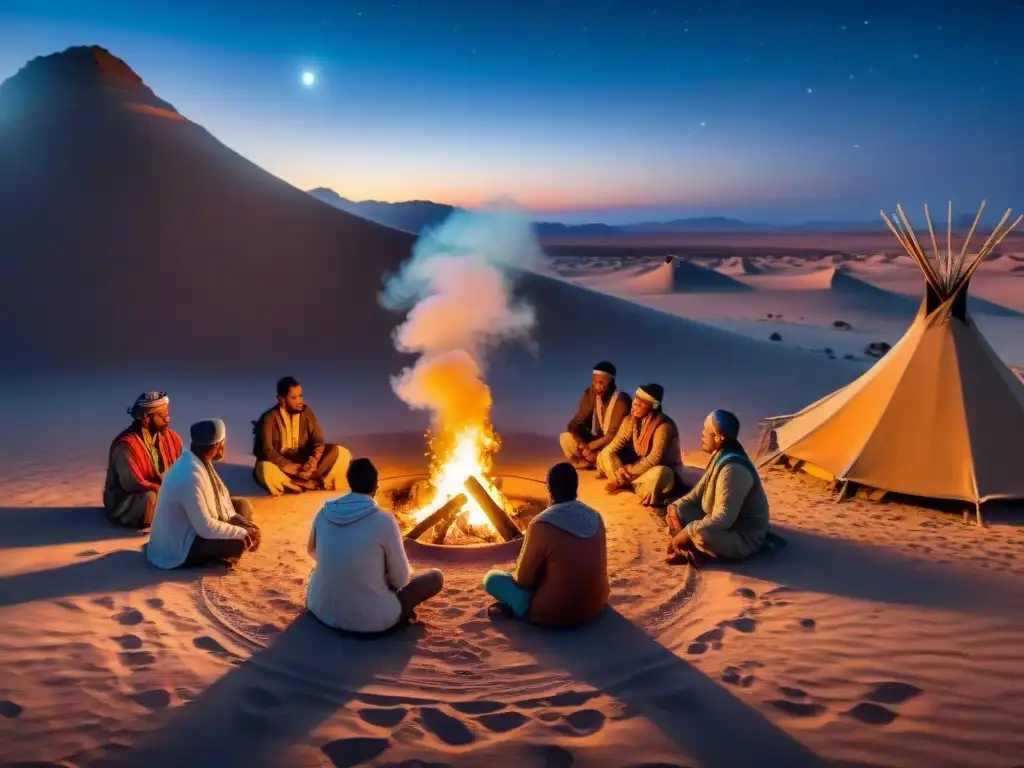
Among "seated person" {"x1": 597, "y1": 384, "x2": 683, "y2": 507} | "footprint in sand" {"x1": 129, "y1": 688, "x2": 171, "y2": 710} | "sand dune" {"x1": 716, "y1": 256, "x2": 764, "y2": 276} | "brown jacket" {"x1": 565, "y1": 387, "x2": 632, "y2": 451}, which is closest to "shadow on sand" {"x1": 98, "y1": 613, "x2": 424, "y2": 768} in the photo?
"footprint in sand" {"x1": 129, "y1": 688, "x2": 171, "y2": 710}

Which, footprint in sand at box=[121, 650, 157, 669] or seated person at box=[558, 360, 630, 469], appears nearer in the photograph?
footprint in sand at box=[121, 650, 157, 669]

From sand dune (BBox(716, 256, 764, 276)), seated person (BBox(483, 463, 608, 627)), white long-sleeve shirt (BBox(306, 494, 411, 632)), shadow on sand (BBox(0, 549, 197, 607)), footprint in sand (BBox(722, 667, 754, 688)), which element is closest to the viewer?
footprint in sand (BBox(722, 667, 754, 688))

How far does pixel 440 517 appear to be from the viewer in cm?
594

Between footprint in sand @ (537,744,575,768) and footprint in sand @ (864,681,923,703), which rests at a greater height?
footprint in sand @ (864,681,923,703)

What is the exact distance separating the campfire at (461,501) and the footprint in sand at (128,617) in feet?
6.54

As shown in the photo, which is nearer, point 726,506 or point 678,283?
point 726,506

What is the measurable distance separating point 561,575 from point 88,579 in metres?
3.17

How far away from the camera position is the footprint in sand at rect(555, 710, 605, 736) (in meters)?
3.37

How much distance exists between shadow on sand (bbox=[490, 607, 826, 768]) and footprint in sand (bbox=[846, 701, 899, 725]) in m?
0.39

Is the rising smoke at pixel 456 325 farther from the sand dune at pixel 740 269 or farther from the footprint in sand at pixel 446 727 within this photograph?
the sand dune at pixel 740 269

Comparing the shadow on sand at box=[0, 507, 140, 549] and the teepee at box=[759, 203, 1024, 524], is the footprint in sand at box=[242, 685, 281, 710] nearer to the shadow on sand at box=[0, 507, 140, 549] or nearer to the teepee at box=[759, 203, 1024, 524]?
the shadow on sand at box=[0, 507, 140, 549]

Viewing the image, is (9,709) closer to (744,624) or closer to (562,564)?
(562,564)

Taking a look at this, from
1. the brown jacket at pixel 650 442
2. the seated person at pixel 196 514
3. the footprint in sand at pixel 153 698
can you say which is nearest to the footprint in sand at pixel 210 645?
the footprint in sand at pixel 153 698

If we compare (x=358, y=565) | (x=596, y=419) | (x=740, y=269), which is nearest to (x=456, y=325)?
(x=596, y=419)
